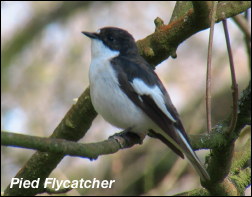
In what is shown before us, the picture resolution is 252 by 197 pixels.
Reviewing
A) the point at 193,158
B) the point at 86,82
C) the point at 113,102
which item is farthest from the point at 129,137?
the point at 86,82

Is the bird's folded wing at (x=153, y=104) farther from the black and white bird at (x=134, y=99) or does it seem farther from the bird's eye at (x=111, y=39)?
the bird's eye at (x=111, y=39)

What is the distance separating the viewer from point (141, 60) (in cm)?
436

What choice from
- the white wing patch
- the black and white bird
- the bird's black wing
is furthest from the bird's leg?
the white wing patch

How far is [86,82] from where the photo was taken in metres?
8.02

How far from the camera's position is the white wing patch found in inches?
167

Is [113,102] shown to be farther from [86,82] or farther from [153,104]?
[86,82]

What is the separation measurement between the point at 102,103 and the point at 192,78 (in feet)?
15.3

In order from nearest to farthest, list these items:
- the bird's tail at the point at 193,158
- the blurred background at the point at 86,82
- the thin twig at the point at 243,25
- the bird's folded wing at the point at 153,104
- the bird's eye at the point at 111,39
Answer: the bird's tail at the point at 193,158 → the thin twig at the point at 243,25 → the bird's folded wing at the point at 153,104 → the bird's eye at the point at 111,39 → the blurred background at the point at 86,82

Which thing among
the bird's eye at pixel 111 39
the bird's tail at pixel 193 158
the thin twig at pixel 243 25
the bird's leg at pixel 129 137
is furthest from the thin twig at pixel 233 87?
the bird's eye at pixel 111 39

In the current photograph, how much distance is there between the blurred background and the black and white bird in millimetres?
1617

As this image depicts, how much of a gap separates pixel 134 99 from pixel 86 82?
378 cm

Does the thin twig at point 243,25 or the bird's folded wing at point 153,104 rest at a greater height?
the thin twig at point 243,25

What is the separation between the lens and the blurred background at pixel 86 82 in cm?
657

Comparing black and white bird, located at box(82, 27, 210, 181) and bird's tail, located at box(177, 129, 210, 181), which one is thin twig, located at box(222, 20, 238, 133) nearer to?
bird's tail, located at box(177, 129, 210, 181)
